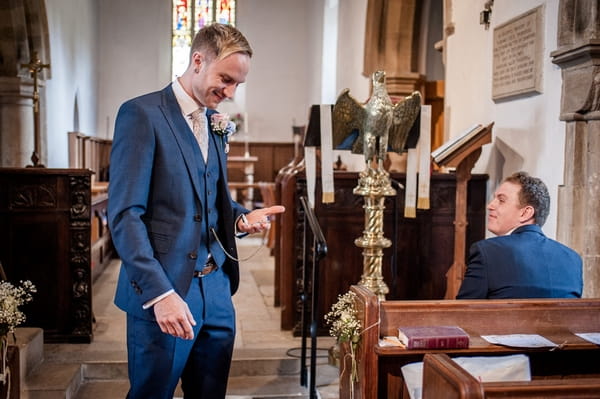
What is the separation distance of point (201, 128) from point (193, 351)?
0.64 meters

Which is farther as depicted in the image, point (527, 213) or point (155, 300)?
point (527, 213)

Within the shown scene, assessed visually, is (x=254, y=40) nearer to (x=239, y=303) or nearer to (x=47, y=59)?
(x=47, y=59)

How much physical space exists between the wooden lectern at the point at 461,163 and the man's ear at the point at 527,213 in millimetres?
1438

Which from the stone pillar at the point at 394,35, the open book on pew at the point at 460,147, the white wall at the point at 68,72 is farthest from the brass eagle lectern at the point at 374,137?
the white wall at the point at 68,72

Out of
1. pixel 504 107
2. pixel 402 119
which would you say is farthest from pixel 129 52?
pixel 402 119

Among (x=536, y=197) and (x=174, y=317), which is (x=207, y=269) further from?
(x=536, y=197)

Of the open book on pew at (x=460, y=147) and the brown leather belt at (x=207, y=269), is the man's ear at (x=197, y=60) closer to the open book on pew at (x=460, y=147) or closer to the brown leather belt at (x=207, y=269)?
the brown leather belt at (x=207, y=269)

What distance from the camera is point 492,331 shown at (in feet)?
7.53

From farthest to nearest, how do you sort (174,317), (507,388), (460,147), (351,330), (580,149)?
1. (460,147)
2. (580,149)
3. (351,330)
4. (174,317)
5. (507,388)

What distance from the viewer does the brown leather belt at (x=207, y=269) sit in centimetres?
192

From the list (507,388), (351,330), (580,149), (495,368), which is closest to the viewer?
(507,388)

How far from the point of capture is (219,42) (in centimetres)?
179

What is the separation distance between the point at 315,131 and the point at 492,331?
1.68 metres

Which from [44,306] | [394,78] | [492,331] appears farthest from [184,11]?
[492,331]
